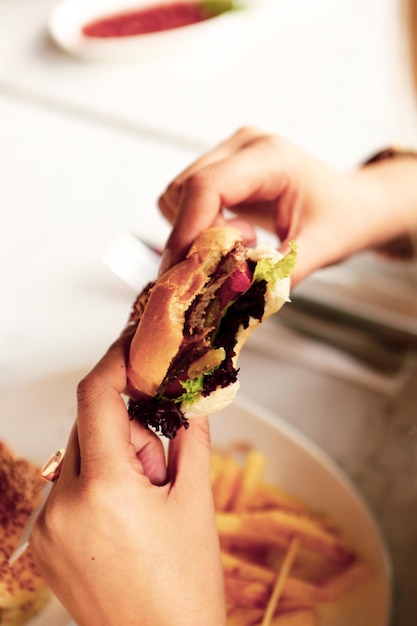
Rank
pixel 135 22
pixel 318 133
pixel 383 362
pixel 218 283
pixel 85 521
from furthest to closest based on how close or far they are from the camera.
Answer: pixel 135 22, pixel 318 133, pixel 383 362, pixel 218 283, pixel 85 521

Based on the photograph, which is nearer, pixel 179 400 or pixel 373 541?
pixel 179 400

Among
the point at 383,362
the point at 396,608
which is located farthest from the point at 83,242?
the point at 396,608

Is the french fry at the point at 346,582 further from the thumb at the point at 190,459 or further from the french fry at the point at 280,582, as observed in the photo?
the thumb at the point at 190,459

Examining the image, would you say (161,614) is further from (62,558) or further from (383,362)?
(383,362)

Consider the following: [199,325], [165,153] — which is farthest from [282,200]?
[165,153]

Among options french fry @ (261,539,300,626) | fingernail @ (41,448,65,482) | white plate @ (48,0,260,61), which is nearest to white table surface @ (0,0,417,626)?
white plate @ (48,0,260,61)

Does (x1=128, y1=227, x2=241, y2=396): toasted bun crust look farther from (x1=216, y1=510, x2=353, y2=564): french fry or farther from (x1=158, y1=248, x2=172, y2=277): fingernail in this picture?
(x1=216, y1=510, x2=353, y2=564): french fry

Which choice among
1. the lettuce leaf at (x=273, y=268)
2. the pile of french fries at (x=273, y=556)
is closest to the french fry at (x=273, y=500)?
the pile of french fries at (x=273, y=556)
